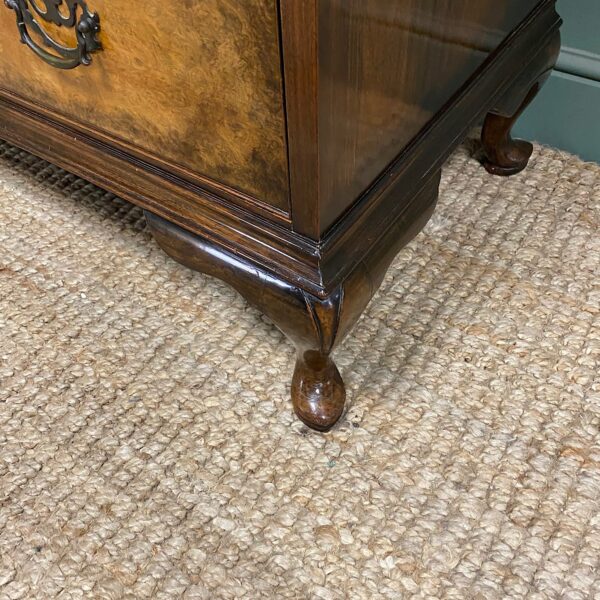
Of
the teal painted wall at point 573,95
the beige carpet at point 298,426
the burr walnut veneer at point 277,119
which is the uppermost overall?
the burr walnut veneer at point 277,119

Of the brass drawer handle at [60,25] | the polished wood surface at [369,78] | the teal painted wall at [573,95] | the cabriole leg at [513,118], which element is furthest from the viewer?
the teal painted wall at [573,95]

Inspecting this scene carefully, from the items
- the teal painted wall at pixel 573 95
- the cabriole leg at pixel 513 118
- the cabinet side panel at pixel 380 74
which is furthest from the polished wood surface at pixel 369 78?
the teal painted wall at pixel 573 95

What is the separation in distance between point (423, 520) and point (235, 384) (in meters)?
0.21

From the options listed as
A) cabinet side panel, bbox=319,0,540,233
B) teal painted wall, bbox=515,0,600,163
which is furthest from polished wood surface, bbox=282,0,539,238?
teal painted wall, bbox=515,0,600,163

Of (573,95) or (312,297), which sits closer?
(312,297)

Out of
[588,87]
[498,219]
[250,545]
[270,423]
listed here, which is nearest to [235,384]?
[270,423]

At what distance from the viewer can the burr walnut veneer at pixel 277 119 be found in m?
0.46

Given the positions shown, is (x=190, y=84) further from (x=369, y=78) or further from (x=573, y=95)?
(x=573, y=95)

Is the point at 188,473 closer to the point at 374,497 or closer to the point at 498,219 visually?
the point at 374,497

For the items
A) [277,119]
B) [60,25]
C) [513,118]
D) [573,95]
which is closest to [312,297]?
[277,119]

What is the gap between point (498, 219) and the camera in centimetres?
85

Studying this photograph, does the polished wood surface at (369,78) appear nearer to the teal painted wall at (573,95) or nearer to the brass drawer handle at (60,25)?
the brass drawer handle at (60,25)

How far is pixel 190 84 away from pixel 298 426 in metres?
0.31

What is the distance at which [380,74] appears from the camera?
19.7 inches
